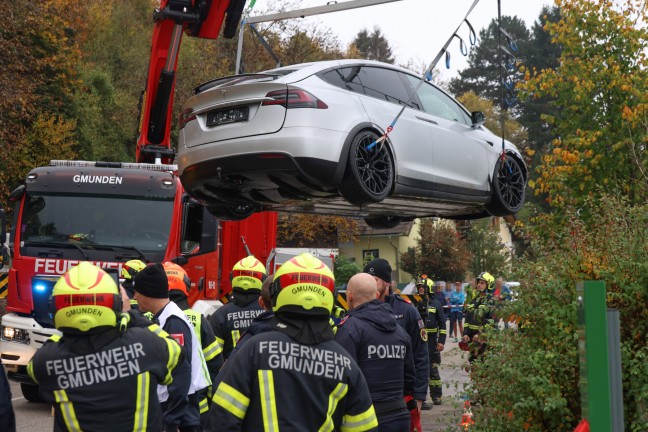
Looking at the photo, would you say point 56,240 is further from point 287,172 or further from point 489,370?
point 489,370

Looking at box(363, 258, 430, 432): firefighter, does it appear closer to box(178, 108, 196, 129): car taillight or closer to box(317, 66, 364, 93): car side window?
box(317, 66, 364, 93): car side window

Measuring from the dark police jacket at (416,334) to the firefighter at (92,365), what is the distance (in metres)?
3.61

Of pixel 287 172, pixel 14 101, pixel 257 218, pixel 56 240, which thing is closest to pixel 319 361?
pixel 287 172

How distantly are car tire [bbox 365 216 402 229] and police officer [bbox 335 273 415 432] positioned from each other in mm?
4277

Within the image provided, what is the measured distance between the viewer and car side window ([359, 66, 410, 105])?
8.71 meters

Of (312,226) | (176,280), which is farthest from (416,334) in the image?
(312,226)

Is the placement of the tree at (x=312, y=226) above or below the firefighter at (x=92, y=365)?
above

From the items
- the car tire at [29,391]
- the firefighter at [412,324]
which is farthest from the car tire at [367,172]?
the car tire at [29,391]

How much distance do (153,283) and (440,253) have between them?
4236 centimetres

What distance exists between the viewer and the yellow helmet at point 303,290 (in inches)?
148

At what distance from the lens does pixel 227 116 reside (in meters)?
8.27

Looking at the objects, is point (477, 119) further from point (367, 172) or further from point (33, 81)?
point (33, 81)

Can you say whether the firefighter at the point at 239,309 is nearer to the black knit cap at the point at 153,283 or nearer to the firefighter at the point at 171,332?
the firefighter at the point at 171,332

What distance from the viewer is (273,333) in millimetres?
3740
